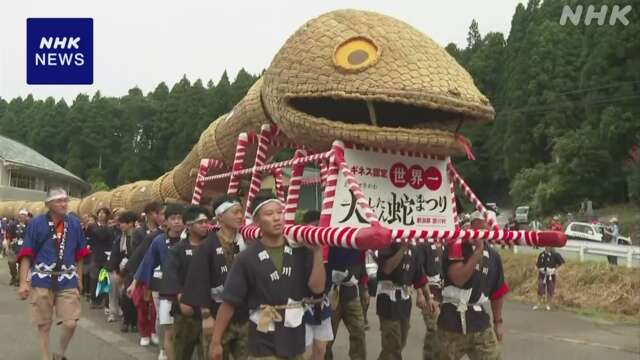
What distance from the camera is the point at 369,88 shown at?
14.2 ft

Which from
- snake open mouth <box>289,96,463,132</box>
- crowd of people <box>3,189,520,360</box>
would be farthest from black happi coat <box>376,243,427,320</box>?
snake open mouth <box>289,96,463,132</box>

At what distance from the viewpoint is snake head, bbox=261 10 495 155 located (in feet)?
14.2

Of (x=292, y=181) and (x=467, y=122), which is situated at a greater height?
(x=467, y=122)

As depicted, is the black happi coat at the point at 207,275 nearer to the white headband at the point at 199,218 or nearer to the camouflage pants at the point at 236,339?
the camouflage pants at the point at 236,339

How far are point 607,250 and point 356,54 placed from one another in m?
11.2

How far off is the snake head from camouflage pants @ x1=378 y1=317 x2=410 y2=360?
7.47 feet

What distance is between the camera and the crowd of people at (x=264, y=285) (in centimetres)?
387

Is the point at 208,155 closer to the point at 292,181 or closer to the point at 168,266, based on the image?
the point at 168,266

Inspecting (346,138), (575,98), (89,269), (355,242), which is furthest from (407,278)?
(575,98)

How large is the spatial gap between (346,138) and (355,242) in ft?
3.26

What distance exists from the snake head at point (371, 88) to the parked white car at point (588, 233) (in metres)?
20.9

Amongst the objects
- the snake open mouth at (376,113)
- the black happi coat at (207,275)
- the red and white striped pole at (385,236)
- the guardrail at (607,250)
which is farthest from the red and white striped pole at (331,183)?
the guardrail at (607,250)

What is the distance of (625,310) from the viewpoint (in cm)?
1178

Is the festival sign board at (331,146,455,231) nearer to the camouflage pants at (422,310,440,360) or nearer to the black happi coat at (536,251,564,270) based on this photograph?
the camouflage pants at (422,310,440,360)
